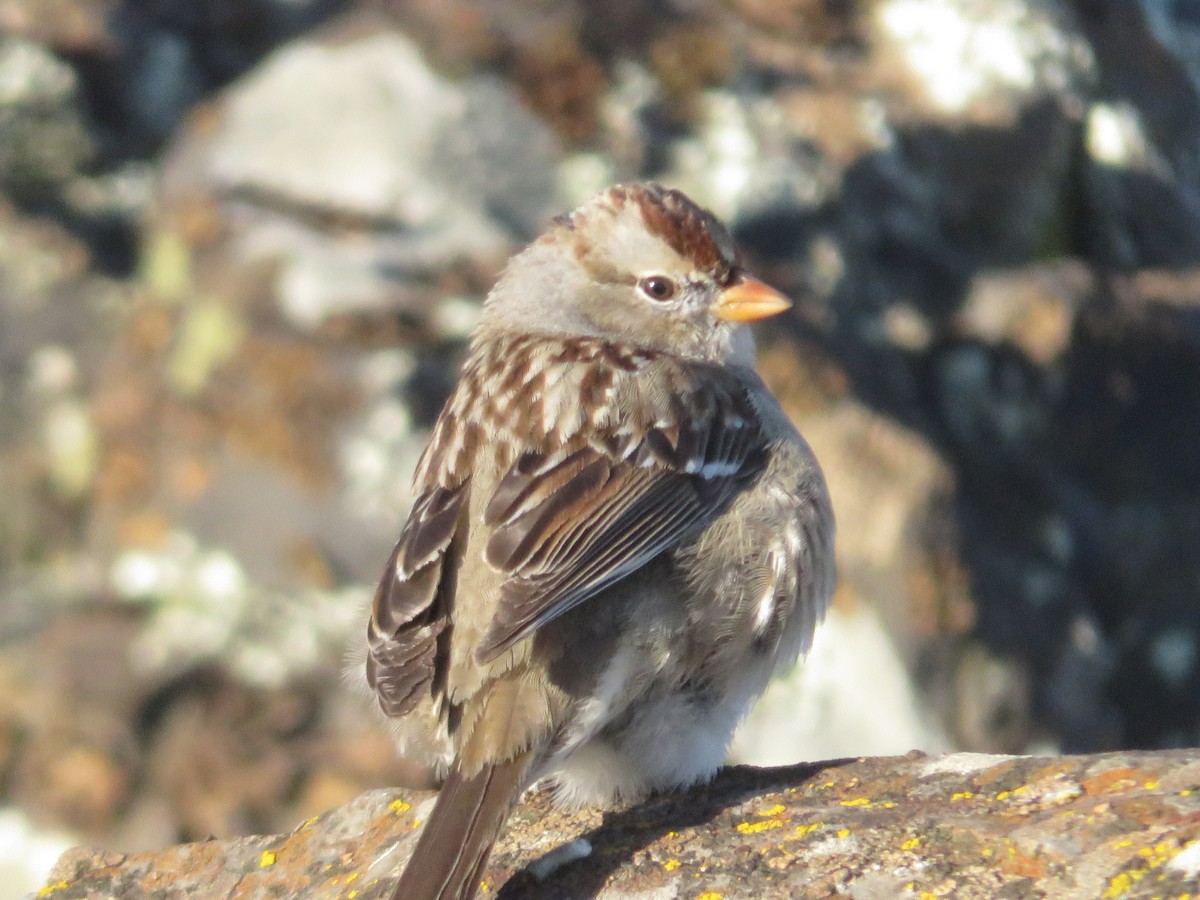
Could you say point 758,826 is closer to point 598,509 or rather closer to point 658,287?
point 598,509

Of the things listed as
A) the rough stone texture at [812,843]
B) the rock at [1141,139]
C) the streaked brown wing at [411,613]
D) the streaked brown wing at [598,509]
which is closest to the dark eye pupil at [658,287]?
the streaked brown wing at [598,509]

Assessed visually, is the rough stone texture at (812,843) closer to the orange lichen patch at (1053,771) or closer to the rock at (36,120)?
the orange lichen patch at (1053,771)

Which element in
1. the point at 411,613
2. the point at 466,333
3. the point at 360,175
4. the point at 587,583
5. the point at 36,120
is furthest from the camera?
the point at 36,120

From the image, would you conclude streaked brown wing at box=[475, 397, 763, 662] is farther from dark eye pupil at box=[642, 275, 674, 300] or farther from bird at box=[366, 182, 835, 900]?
dark eye pupil at box=[642, 275, 674, 300]

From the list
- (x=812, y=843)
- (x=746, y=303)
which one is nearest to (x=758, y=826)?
(x=812, y=843)

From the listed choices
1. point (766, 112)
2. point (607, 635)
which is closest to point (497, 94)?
point (766, 112)

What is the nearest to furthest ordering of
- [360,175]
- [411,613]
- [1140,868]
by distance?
1. [1140,868]
2. [411,613]
3. [360,175]
